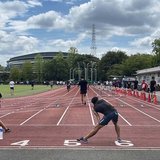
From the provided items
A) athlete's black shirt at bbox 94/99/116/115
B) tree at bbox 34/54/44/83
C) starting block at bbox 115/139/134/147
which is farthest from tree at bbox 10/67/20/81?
athlete's black shirt at bbox 94/99/116/115

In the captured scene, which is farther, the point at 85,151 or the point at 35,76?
the point at 35,76

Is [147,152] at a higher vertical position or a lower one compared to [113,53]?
lower

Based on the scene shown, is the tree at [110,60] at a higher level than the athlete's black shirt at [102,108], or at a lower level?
higher

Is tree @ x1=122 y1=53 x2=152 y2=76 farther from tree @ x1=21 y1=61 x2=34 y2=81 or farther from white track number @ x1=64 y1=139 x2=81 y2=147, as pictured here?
white track number @ x1=64 y1=139 x2=81 y2=147

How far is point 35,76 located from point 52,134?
524 feet

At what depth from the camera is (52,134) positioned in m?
15.6

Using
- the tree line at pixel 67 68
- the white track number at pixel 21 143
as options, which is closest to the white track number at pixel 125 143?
the white track number at pixel 21 143

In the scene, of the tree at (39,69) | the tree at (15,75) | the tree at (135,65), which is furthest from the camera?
the tree at (15,75)

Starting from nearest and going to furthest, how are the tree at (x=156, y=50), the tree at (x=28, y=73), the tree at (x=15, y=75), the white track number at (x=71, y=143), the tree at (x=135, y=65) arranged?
the white track number at (x=71, y=143) → the tree at (x=156, y=50) → the tree at (x=135, y=65) → the tree at (x=28, y=73) → the tree at (x=15, y=75)

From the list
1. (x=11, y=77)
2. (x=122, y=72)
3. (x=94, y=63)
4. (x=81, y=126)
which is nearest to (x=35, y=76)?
(x=11, y=77)

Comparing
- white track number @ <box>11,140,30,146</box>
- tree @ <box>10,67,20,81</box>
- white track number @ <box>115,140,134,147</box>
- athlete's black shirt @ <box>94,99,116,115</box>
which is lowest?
white track number @ <box>115,140,134,147</box>

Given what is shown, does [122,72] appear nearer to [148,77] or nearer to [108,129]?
[148,77]

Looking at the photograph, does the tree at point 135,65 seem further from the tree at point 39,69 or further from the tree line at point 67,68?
the tree at point 39,69

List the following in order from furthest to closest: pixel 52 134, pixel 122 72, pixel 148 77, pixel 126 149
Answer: pixel 122 72 → pixel 148 77 → pixel 52 134 → pixel 126 149
